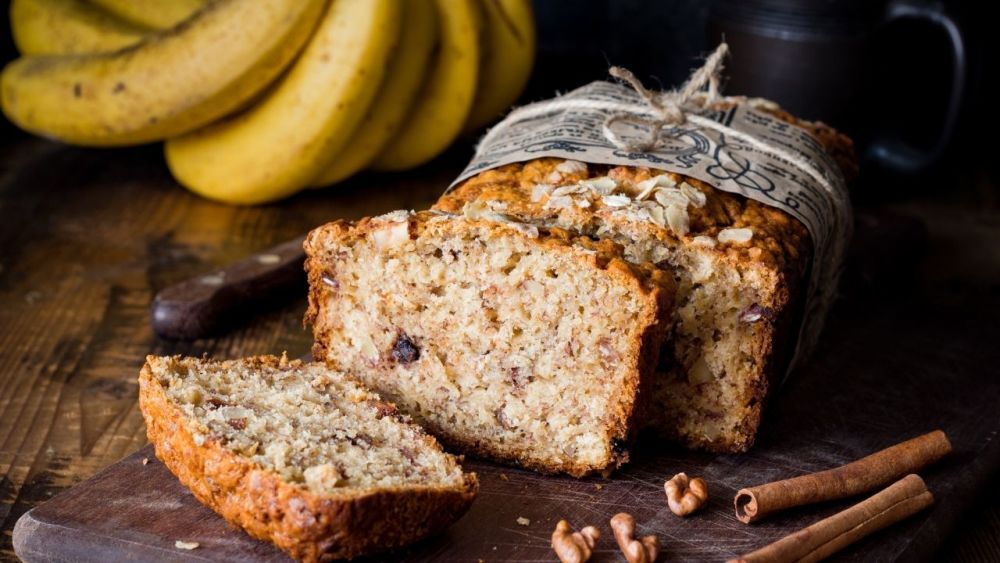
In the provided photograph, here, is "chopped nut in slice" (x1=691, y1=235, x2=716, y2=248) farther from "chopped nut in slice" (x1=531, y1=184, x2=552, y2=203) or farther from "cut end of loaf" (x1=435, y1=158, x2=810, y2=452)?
"chopped nut in slice" (x1=531, y1=184, x2=552, y2=203)

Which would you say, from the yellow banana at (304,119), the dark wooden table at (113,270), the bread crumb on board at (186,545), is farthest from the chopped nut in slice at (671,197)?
the yellow banana at (304,119)

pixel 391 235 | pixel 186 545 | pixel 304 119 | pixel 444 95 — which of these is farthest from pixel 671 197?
pixel 444 95

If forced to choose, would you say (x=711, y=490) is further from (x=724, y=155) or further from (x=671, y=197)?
(x=724, y=155)

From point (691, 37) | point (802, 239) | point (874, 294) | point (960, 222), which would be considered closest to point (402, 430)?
point (802, 239)

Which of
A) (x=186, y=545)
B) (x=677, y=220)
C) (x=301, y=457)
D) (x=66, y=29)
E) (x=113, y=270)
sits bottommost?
(x=113, y=270)

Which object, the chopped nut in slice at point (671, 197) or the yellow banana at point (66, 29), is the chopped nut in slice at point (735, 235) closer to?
the chopped nut in slice at point (671, 197)

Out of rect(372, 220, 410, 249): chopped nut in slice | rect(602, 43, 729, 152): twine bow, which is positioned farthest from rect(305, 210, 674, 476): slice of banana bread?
rect(602, 43, 729, 152): twine bow
